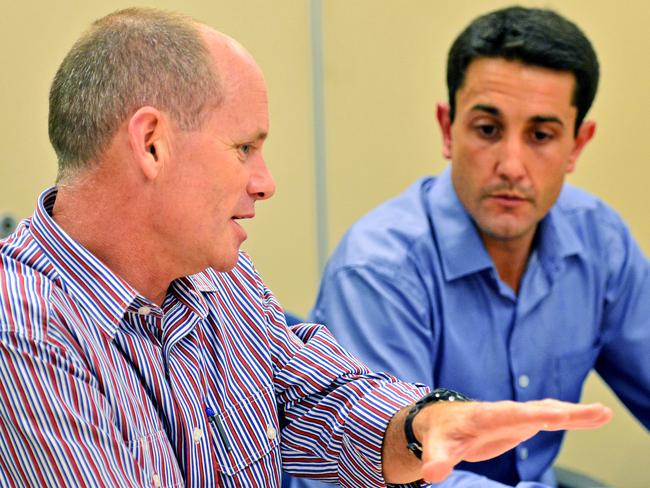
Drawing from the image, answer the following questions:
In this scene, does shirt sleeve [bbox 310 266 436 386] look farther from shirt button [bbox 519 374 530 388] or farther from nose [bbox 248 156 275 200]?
nose [bbox 248 156 275 200]

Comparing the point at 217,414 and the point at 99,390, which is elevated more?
the point at 99,390

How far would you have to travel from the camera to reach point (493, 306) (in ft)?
7.16

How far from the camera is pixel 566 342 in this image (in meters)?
2.26

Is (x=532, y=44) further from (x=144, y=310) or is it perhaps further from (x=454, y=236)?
(x=144, y=310)

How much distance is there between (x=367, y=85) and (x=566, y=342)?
1.22 metres

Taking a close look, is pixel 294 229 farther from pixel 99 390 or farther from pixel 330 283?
pixel 99 390

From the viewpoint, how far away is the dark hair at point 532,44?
215cm

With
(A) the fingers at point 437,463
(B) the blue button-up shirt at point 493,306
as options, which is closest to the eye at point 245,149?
(A) the fingers at point 437,463

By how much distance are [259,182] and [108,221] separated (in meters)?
0.22

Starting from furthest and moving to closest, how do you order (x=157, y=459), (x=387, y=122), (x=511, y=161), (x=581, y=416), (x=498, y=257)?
1. (x=387, y=122)
2. (x=498, y=257)
3. (x=511, y=161)
4. (x=157, y=459)
5. (x=581, y=416)

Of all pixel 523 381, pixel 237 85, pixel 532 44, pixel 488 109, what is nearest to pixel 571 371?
pixel 523 381

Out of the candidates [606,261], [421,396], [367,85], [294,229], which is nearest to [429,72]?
[367,85]

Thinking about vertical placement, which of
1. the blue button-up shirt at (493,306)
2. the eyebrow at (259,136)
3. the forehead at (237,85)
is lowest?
the blue button-up shirt at (493,306)

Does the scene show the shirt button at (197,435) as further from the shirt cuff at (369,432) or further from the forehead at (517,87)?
the forehead at (517,87)
